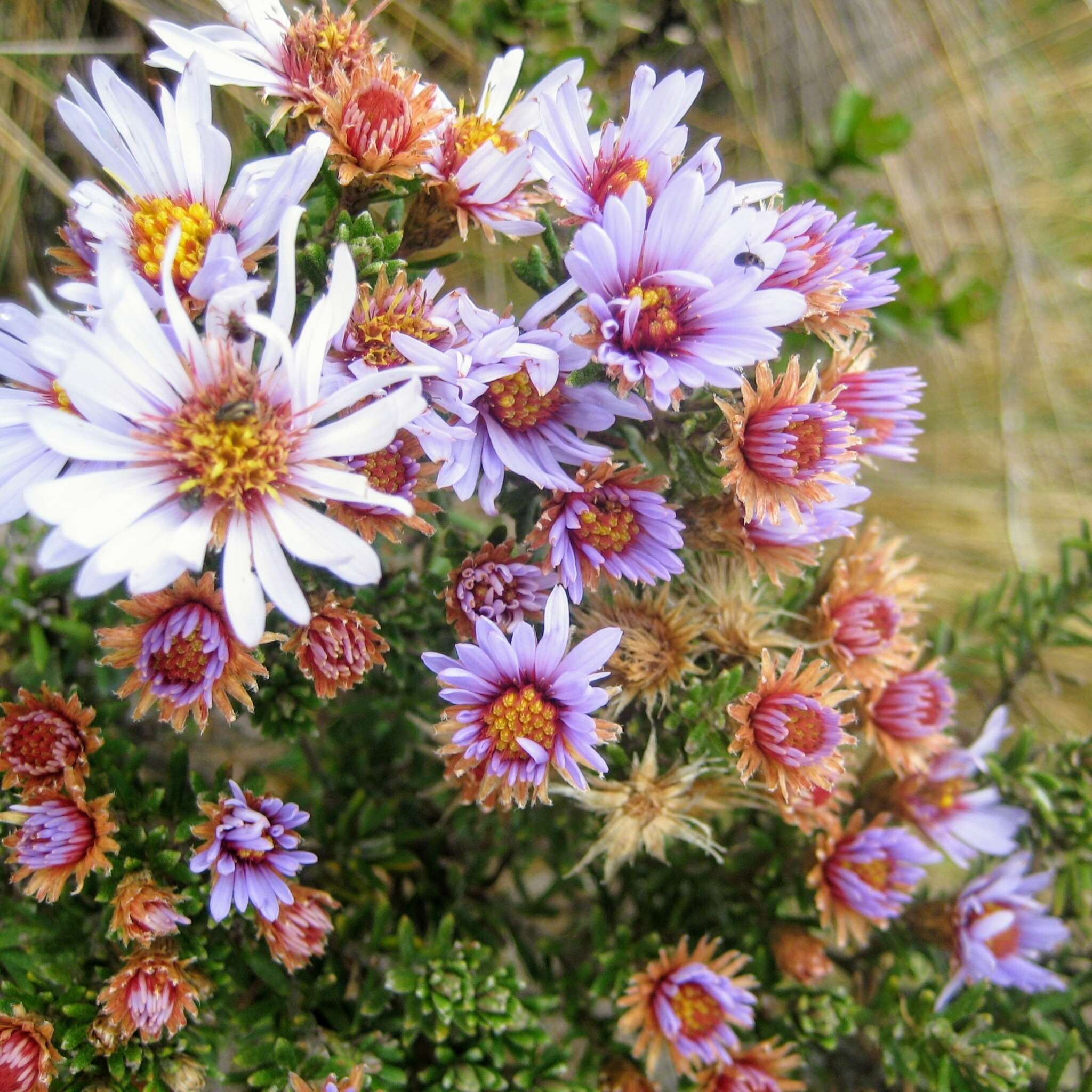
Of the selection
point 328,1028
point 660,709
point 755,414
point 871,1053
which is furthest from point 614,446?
point 871,1053

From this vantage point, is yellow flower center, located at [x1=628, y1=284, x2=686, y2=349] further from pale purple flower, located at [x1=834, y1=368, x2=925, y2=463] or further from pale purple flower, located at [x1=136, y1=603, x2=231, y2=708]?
pale purple flower, located at [x1=136, y1=603, x2=231, y2=708]

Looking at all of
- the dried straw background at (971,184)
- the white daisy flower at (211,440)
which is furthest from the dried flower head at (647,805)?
the dried straw background at (971,184)

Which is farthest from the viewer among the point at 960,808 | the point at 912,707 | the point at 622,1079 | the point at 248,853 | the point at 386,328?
the point at 960,808

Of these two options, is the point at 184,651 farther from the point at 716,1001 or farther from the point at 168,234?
the point at 716,1001

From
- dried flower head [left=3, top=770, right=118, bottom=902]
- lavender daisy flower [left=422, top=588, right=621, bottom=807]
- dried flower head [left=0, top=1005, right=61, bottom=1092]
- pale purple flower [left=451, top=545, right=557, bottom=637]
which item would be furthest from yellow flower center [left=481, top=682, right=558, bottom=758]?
dried flower head [left=0, top=1005, right=61, bottom=1092]

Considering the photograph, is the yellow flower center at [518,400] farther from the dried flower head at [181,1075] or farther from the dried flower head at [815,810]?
the dried flower head at [181,1075]

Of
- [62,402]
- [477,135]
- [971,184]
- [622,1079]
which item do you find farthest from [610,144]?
[971,184]
